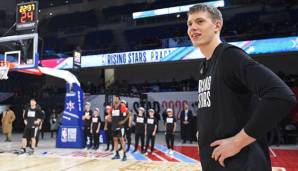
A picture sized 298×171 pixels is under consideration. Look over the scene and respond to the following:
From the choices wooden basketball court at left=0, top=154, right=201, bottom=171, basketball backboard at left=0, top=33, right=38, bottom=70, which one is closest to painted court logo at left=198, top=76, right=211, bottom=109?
wooden basketball court at left=0, top=154, right=201, bottom=171

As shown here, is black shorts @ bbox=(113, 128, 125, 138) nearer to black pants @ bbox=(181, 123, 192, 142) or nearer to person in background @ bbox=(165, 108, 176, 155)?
person in background @ bbox=(165, 108, 176, 155)

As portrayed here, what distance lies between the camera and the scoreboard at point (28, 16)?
38.3ft

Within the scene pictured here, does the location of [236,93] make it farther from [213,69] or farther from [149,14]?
[149,14]

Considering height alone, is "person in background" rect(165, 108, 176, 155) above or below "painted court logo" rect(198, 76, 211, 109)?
below

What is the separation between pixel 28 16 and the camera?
11750 mm

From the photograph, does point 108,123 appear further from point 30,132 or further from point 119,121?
point 30,132

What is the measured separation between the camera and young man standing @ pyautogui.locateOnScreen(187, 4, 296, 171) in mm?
1437

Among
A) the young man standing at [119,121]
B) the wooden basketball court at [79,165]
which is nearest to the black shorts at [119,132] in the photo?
the young man standing at [119,121]

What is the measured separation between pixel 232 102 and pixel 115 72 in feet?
81.4

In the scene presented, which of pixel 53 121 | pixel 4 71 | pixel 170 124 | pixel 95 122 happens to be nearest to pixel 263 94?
pixel 170 124

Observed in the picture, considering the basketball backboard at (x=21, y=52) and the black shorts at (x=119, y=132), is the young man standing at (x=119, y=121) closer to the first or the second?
the black shorts at (x=119, y=132)

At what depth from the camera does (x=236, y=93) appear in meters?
1.61

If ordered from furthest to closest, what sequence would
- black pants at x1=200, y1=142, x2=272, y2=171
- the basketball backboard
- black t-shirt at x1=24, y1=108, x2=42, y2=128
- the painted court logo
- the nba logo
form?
the nba logo, the basketball backboard, black t-shirt at x1=24, y1=108, x2=42, y2=128, the painted court logo, black pants at x1=200, y1=142, x2=272, y2=171

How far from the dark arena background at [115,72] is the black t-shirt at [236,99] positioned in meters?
2.91
